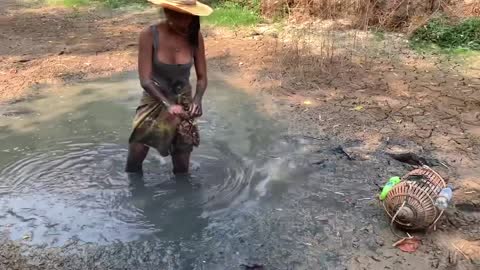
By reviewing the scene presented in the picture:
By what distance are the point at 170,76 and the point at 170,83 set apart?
0.18 feet

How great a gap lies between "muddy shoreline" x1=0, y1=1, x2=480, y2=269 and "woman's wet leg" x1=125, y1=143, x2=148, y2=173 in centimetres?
83

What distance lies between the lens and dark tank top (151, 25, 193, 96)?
12.1ft

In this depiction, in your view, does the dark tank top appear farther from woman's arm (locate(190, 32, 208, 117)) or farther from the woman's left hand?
the woman's left hand

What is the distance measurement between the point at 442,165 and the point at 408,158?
0.27 metres

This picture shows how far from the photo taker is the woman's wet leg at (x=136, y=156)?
13.0 ft

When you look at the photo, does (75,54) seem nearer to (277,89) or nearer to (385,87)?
(277,89)

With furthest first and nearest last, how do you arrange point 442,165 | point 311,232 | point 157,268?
point 442,165 < point 311,232 < point 157,268

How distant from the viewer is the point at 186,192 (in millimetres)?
4012

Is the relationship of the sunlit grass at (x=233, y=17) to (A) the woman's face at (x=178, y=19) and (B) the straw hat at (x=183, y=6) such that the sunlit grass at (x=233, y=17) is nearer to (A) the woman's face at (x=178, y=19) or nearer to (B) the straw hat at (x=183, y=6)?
(A) the woman's face at (x=178, y=19)

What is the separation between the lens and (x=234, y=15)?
373 inches

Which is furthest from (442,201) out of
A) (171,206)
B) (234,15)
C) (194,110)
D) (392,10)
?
(234,15)

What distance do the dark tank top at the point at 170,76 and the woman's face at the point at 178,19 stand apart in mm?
235

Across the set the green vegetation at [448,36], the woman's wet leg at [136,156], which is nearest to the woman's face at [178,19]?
the woman's wet leg at [136,156]

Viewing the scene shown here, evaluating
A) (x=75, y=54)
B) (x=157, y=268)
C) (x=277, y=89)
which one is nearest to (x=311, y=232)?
(x=157, y=268)
